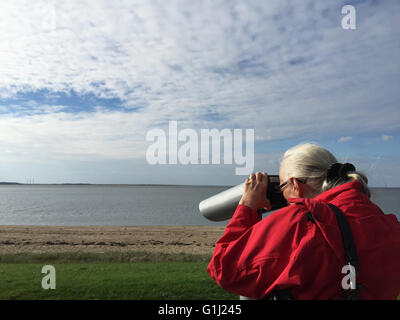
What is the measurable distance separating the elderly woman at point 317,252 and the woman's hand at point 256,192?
13cm

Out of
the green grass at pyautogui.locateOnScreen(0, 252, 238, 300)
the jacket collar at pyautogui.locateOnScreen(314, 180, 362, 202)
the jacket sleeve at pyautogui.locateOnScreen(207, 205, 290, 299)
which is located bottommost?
the green grass at pyautogui.locateOnScreen(0, 252, 238, 300)

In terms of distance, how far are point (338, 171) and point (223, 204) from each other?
65cm

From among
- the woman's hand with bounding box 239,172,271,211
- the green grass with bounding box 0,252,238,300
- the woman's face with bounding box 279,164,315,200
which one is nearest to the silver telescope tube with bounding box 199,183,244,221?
the woman's hand with bounding box 239,172,271,211

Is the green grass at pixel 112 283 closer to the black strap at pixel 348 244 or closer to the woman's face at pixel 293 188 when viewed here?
the woman's face at pixel 293 188

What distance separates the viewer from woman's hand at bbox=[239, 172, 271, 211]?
1.64 metres

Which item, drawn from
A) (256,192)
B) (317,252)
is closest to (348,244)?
(317,252)

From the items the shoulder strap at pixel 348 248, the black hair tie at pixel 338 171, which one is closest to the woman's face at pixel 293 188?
the black hair tie at pixel 338 171

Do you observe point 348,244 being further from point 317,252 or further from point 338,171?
point 338,171

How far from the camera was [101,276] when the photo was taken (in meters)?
6.40

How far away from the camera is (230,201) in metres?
1.93

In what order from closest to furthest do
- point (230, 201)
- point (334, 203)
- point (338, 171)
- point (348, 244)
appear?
point (348, 244) → point (334, 203) → point (338, 171) → point (230, 201)

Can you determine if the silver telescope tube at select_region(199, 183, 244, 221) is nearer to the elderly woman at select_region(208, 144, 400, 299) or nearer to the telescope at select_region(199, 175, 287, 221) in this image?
the telescope at select_region(199, 175, 287, 221)
